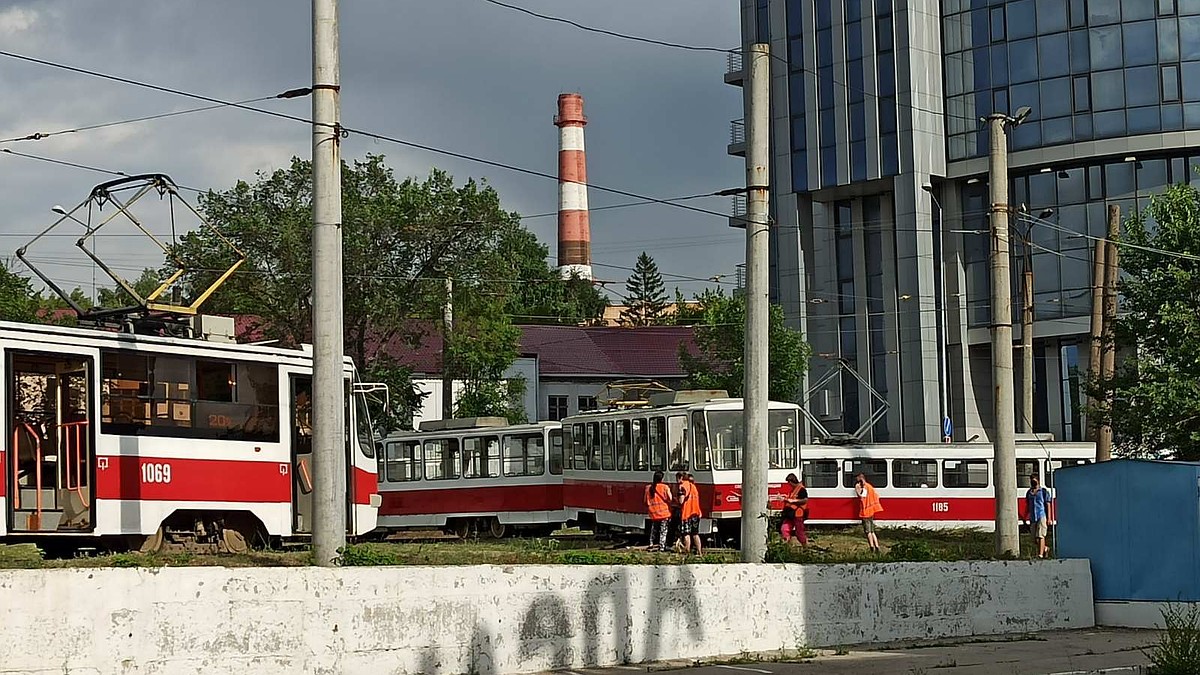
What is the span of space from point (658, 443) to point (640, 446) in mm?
703

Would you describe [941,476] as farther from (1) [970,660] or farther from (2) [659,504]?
(1) [970,660]

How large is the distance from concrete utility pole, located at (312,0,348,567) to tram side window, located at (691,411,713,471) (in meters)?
17.4

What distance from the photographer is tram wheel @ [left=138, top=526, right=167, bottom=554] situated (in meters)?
19.0

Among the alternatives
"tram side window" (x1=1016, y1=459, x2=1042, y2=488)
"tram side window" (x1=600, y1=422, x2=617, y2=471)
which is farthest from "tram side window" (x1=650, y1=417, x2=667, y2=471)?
"tram side window" (x1=1016, y1=459, x2=1042, y2=488)

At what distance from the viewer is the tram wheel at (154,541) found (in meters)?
19.0

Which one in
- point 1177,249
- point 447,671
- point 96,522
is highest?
point 1177,249

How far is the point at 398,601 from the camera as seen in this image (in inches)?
556

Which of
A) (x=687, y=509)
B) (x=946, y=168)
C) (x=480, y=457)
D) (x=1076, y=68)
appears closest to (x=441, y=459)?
(x=480, y=457)

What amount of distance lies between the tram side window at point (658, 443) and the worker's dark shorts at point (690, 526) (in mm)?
4361

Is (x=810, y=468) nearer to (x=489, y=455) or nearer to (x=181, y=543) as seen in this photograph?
(x=489, y=455)

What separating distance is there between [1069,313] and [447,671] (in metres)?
48.4

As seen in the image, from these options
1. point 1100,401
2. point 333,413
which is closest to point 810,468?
point 1100,401

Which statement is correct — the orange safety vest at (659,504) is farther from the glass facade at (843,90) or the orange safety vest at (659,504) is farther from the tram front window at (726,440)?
the glass facade at (843,90)

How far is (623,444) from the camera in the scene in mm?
34000
